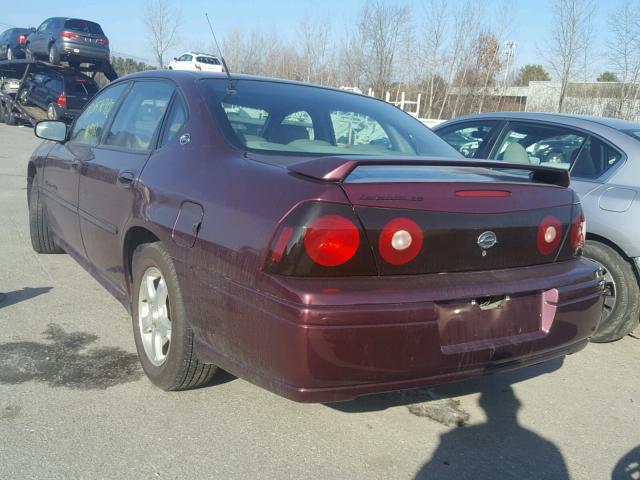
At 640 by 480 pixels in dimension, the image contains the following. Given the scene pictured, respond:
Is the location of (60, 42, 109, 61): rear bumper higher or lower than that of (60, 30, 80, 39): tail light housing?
lower

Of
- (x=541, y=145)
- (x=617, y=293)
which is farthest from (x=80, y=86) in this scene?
(x=617, y=293)

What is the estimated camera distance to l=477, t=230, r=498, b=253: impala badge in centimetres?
252

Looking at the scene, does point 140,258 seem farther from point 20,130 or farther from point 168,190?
point 20,130

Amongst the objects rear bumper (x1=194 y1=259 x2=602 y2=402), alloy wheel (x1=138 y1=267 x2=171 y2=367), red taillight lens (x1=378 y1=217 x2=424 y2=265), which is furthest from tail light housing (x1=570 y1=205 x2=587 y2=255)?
alloy wheel (x1=138 y1=267 x2=171 y2=367)

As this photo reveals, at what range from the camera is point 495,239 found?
256 cm

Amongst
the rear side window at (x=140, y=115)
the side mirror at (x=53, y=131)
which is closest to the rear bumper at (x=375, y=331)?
the rear side window at (x=140, y=115)

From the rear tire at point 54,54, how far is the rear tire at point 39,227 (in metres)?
15.8

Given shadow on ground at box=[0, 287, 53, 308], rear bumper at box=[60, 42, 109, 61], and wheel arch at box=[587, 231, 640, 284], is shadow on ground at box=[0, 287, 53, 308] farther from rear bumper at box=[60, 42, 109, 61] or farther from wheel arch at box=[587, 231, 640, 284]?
rear bumper at box=[60, 42, 109, 61]

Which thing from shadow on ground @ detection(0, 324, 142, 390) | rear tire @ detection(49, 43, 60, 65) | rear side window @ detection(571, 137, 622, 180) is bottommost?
shadow on ground @ detection(0, 324, 142, 390)

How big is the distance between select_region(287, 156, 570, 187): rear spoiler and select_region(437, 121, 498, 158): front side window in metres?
2.38

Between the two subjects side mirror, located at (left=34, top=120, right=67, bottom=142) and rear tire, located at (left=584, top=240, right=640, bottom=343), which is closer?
rear tire, located at (left=584, top=240, right=640, bottom=343)

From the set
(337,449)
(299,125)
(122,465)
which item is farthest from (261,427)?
(299,125)

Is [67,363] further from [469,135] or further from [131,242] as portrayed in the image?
[469,135]

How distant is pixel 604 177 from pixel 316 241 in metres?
2.99
